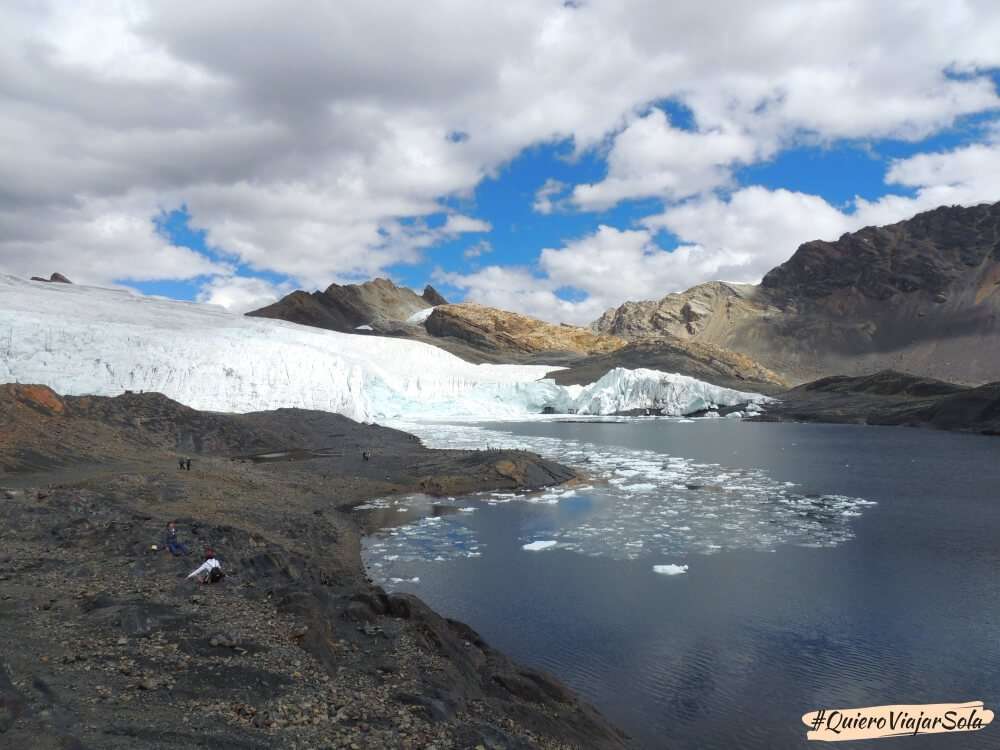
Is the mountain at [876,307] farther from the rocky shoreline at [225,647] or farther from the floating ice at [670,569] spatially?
the rocky shoreline at [225,647]

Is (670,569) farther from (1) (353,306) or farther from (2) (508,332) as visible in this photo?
(1) (353,306)

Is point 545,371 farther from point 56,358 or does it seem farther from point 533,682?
point 533,682

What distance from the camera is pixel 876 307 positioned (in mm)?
165500

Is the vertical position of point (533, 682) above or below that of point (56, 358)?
below

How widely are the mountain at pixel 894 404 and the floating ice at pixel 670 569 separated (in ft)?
167

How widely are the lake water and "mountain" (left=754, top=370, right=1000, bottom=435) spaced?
111ft

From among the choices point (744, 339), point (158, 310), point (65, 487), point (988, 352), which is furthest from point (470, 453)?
point (744, 339)

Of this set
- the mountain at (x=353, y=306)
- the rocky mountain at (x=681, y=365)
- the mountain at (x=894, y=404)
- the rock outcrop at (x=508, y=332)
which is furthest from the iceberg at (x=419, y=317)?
the mountain at (x=894, y=404)

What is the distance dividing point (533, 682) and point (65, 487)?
42.8ft

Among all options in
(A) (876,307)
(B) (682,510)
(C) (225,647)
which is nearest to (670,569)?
(B) (682,510)

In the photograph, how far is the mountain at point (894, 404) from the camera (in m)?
56.7

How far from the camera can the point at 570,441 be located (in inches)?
1820

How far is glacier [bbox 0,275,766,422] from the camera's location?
36.2 m

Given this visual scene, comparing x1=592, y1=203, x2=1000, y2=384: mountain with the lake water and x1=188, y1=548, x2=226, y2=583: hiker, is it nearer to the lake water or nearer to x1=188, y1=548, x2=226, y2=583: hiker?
the lake water
